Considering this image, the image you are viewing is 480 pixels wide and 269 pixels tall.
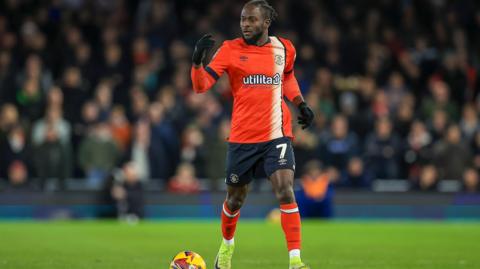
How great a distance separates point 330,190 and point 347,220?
166 centimetres

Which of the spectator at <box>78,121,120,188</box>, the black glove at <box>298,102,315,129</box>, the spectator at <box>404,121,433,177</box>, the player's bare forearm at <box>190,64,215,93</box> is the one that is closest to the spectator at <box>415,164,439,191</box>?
the spectator at <box>404,121,433,177</box>

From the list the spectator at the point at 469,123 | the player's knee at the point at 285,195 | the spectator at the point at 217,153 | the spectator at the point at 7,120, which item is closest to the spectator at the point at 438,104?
the spectator at the point at 469,123

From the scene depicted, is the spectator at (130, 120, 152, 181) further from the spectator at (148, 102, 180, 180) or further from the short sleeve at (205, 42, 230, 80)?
the short sleeve at (205, 42, 230, 80)

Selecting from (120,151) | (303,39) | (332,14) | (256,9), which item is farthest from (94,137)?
(256,9)

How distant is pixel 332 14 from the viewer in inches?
1036

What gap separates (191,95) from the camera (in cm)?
2227

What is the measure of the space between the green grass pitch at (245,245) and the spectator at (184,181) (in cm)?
86

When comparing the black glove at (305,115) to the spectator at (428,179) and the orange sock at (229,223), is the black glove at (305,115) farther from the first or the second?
the spectator at (428,179)

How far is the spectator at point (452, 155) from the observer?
21.8 m

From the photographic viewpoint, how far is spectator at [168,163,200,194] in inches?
842

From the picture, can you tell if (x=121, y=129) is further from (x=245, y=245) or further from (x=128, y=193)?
(x=245, y=245)

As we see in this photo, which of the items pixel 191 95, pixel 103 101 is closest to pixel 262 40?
pixel 103 101

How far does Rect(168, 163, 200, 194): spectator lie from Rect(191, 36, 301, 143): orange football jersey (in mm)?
10899

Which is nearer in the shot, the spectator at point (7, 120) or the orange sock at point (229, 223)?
the orange sock at point (229, 223)
